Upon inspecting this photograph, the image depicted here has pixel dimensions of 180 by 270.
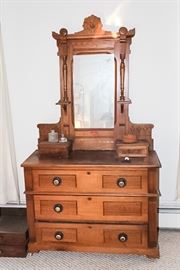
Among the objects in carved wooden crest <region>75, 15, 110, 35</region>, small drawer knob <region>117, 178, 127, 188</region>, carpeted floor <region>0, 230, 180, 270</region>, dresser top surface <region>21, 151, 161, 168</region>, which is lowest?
carpeted floor <region>0, 230, 180, 270</region>

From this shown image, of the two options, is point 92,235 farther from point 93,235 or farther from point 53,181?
point 53,181

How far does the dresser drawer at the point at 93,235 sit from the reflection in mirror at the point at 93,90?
0.82 m

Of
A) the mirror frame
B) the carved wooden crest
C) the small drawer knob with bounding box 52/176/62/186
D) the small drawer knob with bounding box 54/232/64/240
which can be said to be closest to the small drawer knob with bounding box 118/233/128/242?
the small drawer knob with bounding box 54/232/64/240

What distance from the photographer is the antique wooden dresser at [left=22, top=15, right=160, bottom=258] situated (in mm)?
2232

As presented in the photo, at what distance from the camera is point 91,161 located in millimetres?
2268

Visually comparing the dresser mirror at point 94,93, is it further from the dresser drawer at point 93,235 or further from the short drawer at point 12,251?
the short drawer at point 12,251

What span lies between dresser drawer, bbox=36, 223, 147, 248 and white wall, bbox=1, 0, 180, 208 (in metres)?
0.61

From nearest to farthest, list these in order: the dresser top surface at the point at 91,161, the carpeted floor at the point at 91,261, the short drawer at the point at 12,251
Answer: the dresser top surface at the point at 91,161
the carpeted floor at the point at 91,261
the short drawer at the point at 12,251

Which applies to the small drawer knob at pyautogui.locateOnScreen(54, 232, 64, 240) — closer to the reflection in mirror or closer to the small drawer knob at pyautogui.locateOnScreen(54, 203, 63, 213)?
the small drawer knob at pyautogui.locateOnScreen(54, 203, 63, 213)

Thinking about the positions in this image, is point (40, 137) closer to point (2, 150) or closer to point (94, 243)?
point (2, 150)

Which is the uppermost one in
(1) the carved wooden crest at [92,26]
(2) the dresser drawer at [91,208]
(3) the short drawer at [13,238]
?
(1) the carved wooden crest at [92,26]

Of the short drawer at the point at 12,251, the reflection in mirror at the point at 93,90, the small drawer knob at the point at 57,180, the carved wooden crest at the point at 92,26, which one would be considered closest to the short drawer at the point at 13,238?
the short drawer at the point at 12,251

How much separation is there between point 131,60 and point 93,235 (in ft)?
4.70

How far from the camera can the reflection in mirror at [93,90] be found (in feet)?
8.29
